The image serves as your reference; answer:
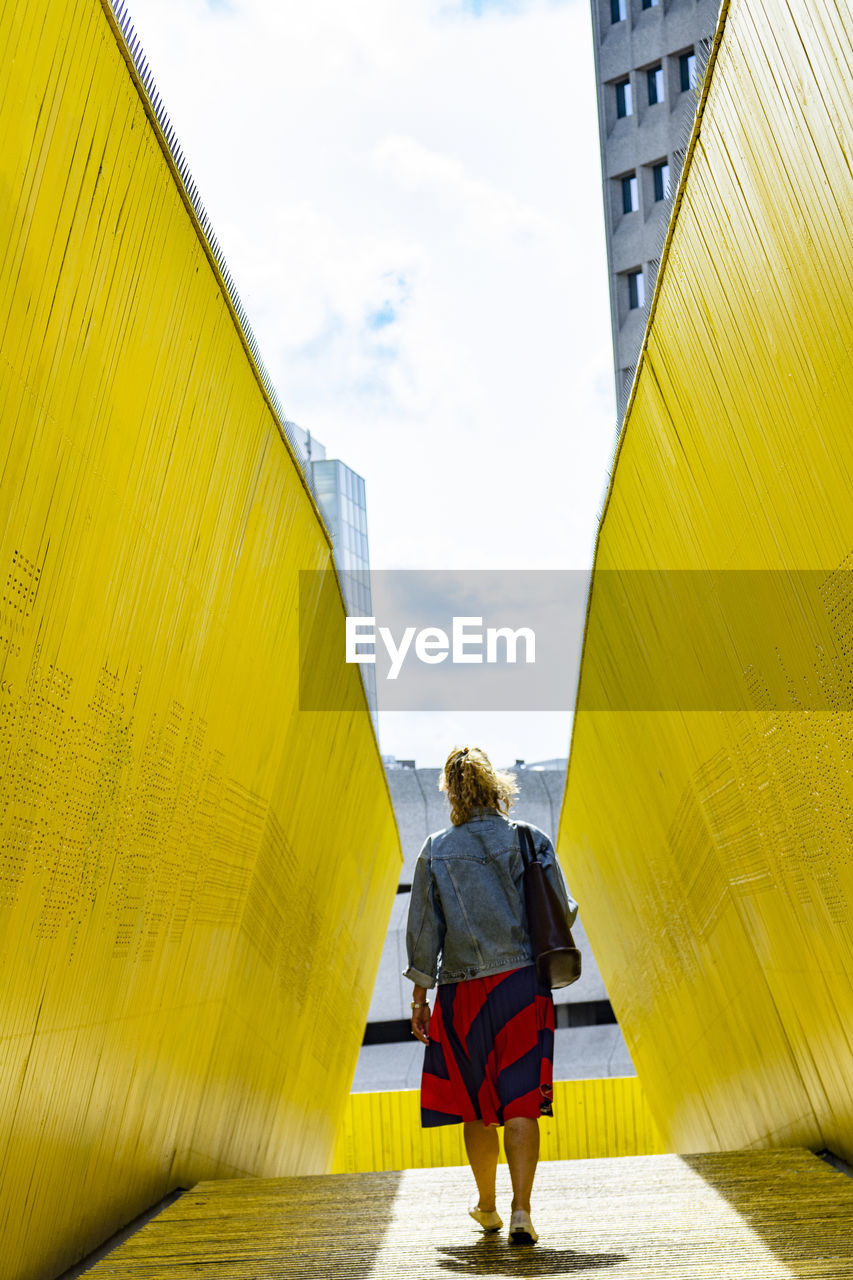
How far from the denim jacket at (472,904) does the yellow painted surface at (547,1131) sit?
12089 millimetres

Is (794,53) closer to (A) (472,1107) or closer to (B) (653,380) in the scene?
(B) (653,380)

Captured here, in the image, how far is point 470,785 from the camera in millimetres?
5090

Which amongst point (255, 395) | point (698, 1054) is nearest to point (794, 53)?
point (255, 395)

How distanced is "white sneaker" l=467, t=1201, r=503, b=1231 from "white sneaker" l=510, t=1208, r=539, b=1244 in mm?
278

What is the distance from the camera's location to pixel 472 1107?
4.74 m

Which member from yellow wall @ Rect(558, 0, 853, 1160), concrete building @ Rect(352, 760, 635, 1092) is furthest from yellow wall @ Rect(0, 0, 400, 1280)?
concrete building @ Rect(352, 760, 635, 1092)

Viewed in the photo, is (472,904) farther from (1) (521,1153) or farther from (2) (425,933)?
(1) (521,1153)

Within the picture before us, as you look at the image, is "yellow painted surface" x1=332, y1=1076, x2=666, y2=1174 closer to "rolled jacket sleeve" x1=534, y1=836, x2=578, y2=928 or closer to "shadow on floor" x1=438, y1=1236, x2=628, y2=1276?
"rolled jacket sleeve" x1=534, y1=836, x2=578, y2=928

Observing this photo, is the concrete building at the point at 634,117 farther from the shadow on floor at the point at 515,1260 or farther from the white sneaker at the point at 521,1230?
the shadow on floor at the point at 515,1260

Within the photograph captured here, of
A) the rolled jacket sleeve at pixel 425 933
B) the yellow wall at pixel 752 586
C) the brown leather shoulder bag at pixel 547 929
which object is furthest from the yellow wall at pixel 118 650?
the yellow wall at pixel 752 586

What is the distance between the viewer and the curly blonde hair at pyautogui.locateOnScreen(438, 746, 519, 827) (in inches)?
200

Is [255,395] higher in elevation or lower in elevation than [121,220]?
higher

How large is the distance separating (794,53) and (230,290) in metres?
2.05

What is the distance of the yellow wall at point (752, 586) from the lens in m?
2.95
